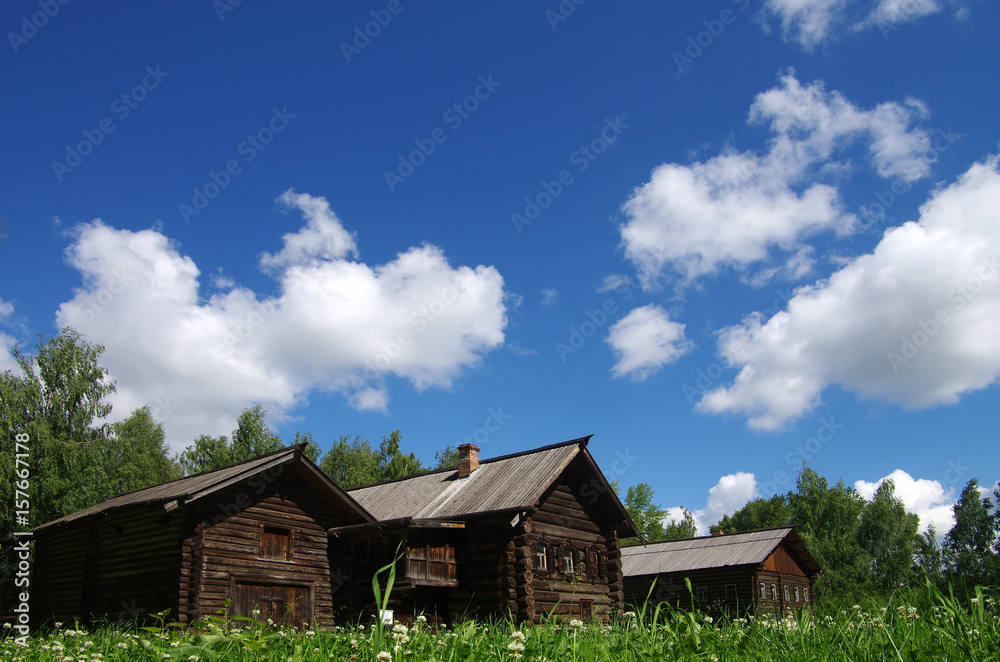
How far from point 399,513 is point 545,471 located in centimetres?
611

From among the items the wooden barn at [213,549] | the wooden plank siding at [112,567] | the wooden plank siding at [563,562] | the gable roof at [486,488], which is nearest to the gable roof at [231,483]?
the wooden barn at [213,549]

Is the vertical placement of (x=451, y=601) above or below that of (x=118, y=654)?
below

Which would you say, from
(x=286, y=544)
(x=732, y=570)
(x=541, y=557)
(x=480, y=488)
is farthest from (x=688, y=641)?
(x=732, y=570)

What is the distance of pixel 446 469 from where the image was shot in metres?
30.8

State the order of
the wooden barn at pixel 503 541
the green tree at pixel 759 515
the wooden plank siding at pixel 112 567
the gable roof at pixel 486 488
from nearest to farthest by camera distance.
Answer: the wooden plank siding at pixel 112 567
the wooden barn at pixel 503 541
the gable roof at pixel 486 488
the green tree at pixel 759 515

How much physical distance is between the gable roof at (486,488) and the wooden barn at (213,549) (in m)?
3.32

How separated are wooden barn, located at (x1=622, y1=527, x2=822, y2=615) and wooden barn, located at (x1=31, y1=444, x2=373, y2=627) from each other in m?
19.7

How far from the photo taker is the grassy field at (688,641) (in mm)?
3701

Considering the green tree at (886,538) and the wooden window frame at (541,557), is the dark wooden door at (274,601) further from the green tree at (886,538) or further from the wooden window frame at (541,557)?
the green tree at (886,538)

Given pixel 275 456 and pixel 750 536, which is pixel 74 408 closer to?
pixel 275 456

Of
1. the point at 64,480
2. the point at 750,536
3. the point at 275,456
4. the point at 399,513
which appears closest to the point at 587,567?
the point at 399,513

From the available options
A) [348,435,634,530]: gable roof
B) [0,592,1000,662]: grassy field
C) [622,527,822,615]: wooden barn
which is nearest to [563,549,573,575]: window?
[348,435,634,530]: gable roof

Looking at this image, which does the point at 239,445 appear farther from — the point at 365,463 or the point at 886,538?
the point at 886,538

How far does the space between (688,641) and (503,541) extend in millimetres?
20247
